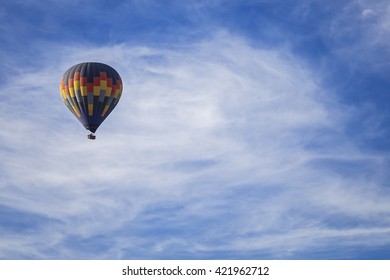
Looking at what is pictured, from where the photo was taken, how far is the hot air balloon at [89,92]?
10869cm

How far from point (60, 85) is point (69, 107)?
11.3 ft

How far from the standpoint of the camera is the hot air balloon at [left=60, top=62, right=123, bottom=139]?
10869cm

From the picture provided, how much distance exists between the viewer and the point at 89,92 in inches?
4279

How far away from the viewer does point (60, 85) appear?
110688 mm
